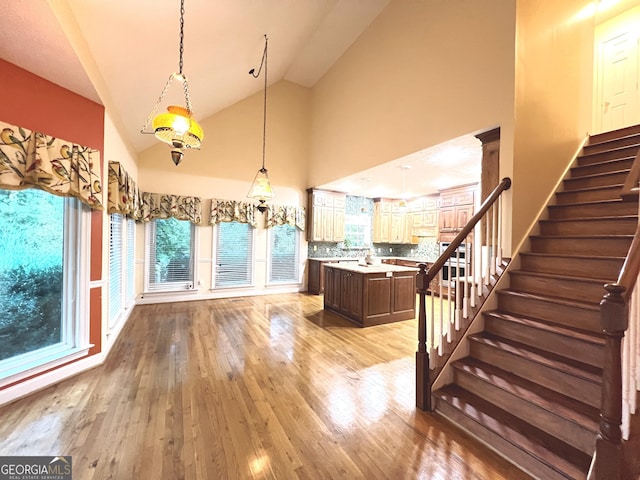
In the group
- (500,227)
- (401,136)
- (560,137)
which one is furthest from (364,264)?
(560,137)

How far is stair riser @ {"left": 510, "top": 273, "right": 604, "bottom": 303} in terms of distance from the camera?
2203 millimetres

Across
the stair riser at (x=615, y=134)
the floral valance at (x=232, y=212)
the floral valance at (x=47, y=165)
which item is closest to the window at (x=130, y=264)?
the floral valance at (x=232, y=212)

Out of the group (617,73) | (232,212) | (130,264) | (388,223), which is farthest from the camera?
(388,223)

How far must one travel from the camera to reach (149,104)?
12.3ft

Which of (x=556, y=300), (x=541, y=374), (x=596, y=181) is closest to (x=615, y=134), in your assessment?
(x=596, y=181)

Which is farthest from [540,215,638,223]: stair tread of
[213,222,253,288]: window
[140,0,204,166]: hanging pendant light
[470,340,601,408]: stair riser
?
[213,222,253,288]: window

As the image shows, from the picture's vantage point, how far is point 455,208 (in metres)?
6.50

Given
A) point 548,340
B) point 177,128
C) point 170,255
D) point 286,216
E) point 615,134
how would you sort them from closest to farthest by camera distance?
point 177,128
point 548,340
point 615,134
point 170,255
point 286,216

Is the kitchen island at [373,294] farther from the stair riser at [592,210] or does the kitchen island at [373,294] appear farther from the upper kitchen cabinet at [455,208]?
the upper kitchen cabinet at [455,208]

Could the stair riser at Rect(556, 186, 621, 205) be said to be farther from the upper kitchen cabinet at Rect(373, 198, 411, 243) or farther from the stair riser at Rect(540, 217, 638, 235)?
the upper kitchen cabinet at Rect(373, 198, 411, 243)

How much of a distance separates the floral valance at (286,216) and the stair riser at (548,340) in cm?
504

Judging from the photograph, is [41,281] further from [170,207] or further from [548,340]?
[548,340]

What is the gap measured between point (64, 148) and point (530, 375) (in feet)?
14.1

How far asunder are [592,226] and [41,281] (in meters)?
5.36
